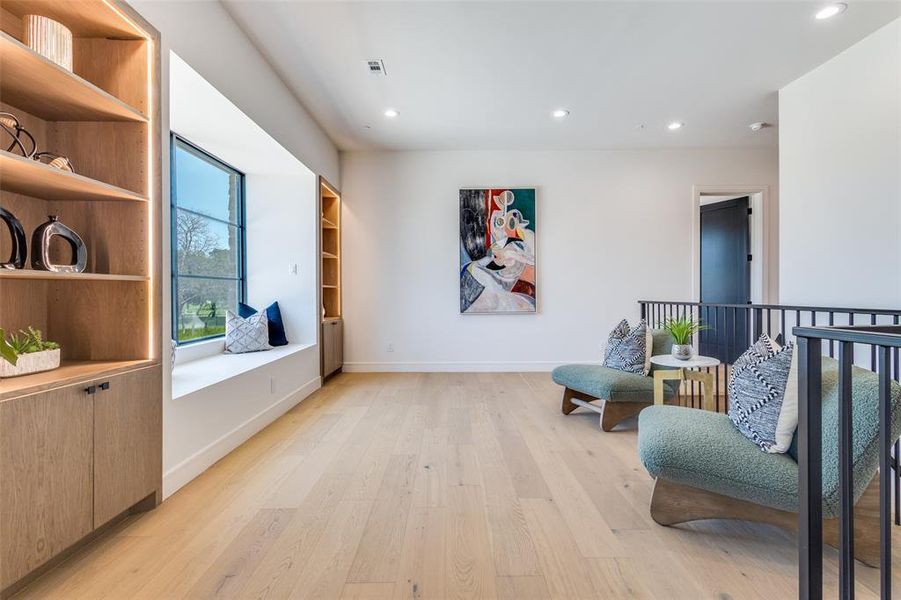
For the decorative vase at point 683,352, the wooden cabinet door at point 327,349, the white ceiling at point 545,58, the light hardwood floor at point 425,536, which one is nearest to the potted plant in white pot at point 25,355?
the light hardwood floor at point 425,536

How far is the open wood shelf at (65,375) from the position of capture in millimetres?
1379

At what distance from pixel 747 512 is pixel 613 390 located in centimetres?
141

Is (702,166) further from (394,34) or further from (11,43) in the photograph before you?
(11,43)

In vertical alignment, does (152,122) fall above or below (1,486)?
above

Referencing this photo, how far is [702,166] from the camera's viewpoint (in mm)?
5145

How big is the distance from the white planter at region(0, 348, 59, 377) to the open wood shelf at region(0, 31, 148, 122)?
1.06 meters

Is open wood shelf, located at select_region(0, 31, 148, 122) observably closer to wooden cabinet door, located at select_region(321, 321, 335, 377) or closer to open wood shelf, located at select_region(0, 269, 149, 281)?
open wood shelf, located at select_region(0, 269, 149, 281)

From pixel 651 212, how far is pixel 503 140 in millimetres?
2149

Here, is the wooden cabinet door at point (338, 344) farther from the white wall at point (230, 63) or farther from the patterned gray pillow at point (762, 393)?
the patterned gray pillow at point (762, 393)

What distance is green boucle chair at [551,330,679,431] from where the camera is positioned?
3.11 metres

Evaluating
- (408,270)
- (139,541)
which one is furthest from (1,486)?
(408,270)

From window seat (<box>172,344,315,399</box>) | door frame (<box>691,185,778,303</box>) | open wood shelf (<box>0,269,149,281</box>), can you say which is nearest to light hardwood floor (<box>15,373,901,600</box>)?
window seat (<box>172,344,315,399</box>)

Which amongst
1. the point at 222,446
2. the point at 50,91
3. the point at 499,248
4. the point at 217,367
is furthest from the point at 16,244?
the point at 499,248

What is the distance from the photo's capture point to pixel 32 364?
1567mm
